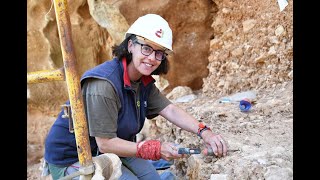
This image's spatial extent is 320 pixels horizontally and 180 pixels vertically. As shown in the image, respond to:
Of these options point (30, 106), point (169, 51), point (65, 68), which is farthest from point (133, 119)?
point (30, 106)

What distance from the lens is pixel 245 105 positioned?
2.96 metres

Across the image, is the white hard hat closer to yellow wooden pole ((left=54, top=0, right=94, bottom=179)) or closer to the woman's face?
the woman's face

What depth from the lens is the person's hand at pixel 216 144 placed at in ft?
7.06

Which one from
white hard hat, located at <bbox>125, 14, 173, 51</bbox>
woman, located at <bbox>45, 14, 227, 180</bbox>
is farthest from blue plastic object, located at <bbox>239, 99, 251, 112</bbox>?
Answer: white hard hat, located at <bbox>125, 14, 173, 51</bbox>

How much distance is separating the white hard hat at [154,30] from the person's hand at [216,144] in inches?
22.8

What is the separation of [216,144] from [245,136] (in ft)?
0.95

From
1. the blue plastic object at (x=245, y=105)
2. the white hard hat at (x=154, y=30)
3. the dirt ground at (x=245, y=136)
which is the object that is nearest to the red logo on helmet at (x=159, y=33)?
the white hard hat at (x=154, y=30)

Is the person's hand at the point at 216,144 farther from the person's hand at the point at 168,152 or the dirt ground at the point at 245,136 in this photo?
the person's hand at the point at 168,152

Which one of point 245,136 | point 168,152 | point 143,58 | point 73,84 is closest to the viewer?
point 73,84

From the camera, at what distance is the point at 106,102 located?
1.99 m

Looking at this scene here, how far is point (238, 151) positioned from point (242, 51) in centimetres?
165

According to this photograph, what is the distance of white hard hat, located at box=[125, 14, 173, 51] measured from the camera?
6.81ft

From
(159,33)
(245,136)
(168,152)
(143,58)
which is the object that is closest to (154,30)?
(159,33)

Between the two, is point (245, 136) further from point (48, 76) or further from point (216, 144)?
point (48, 76)
